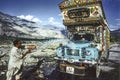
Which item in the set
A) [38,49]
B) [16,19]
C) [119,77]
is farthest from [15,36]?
[119,77]

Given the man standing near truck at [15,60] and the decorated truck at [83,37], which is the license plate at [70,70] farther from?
the man standing near truck at [15,60]

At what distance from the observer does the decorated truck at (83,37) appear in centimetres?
451

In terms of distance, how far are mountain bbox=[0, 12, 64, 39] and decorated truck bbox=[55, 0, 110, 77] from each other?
1.37 feet

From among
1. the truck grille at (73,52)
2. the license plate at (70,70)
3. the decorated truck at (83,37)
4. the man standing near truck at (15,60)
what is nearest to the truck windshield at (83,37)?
the decorated truck at (83,37)

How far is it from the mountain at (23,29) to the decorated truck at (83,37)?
0.42 m

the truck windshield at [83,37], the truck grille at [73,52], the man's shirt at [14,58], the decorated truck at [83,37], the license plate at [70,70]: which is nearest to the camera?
the man's shirt at [14,58]

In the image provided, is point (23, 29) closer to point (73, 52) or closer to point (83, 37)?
point (73, 52)

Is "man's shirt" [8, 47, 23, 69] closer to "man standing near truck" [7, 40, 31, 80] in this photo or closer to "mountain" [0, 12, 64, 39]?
"man standing near truck" [7, 40, 31, 80]

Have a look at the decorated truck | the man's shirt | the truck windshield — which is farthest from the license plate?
the truck windshield

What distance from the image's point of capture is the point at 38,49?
509 centimetres

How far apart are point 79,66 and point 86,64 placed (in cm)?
25

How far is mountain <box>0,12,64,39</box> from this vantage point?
460 cm

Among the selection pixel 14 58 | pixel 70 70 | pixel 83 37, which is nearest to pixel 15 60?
pixel 14 58

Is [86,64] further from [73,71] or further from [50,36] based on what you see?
[50,36]
